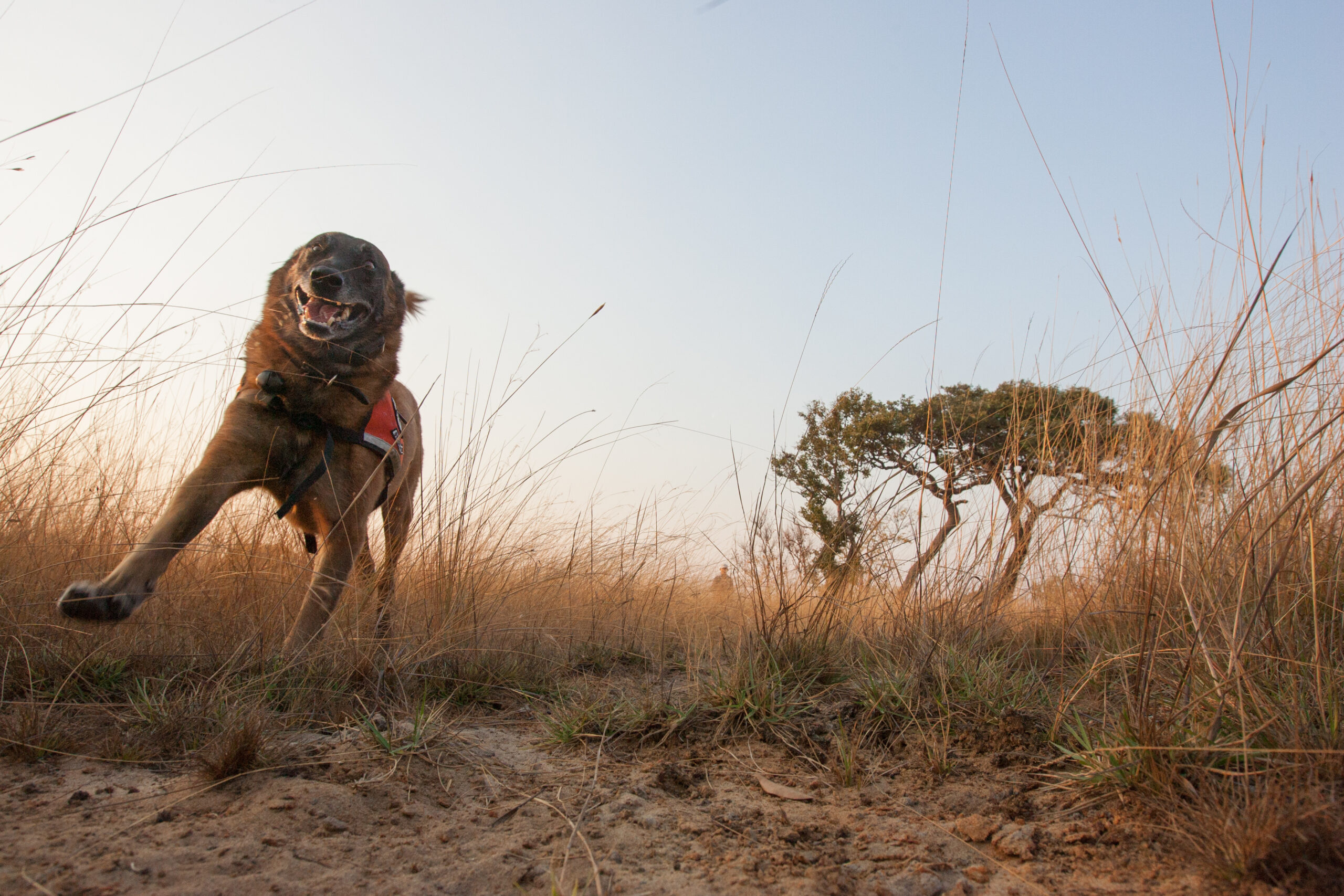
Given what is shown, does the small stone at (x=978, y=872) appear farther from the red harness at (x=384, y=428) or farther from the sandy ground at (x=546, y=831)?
the red harness at (x=384, y=428)

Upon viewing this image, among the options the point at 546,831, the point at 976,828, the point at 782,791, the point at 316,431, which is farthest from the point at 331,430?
the point at 976,828

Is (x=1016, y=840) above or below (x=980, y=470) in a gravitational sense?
below

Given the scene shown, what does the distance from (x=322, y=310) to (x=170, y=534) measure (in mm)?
1102

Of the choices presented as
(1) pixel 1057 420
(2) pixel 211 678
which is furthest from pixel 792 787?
(1) pixel 1057 420

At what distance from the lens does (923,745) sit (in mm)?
1818

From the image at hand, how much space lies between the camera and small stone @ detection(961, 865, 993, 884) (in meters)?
1.23

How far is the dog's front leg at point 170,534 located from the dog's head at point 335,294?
61cm

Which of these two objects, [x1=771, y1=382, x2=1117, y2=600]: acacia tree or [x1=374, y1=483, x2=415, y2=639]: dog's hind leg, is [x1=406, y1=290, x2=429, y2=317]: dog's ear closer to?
[x1=374, y1=483, x2=415, y2=639]: dog's hind leg

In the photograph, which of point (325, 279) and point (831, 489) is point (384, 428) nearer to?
point (325, 279)

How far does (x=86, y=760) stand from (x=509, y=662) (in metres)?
1.24

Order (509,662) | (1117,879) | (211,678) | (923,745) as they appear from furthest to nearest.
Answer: (509,662)
(211,678)
(923,745)
(1117,879)

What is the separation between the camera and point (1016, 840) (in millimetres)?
1312

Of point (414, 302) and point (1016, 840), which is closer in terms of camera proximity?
point (1016, 840)

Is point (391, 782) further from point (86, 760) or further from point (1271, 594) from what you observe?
point (1271, 594)
